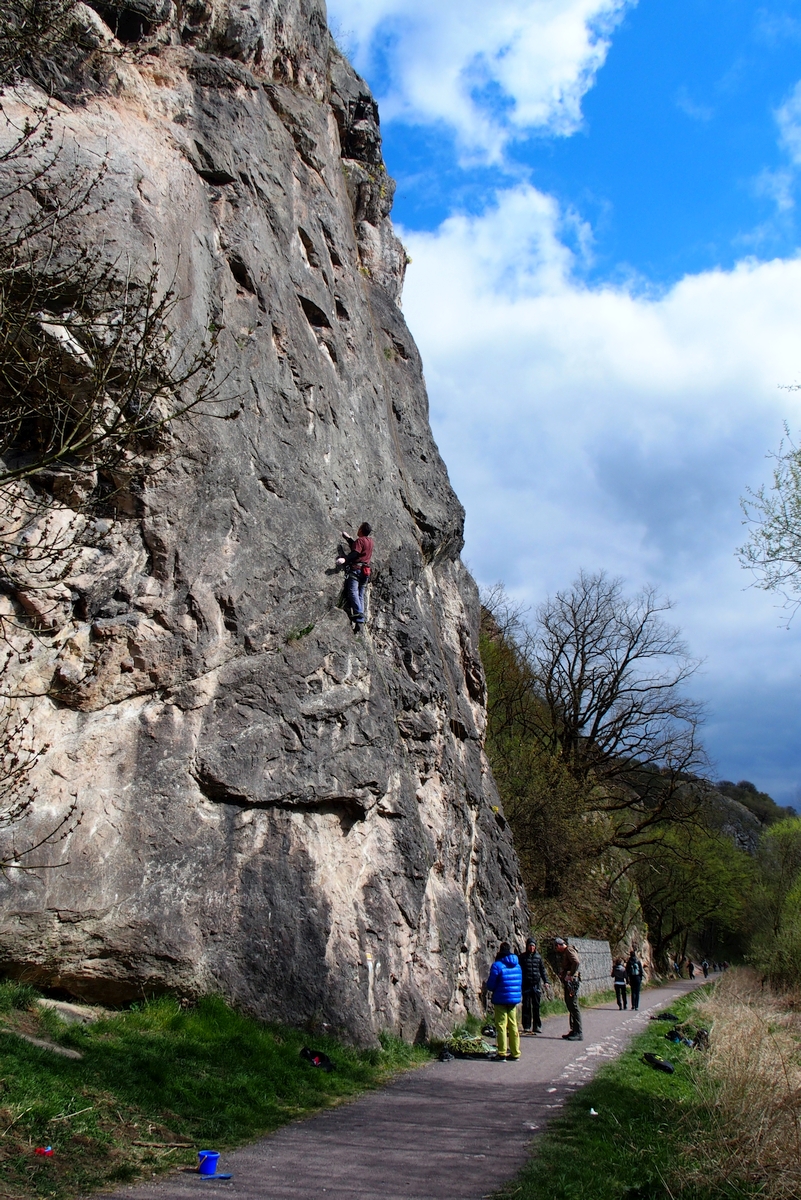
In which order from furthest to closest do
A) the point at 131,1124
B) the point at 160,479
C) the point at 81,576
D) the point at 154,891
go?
1. the point at 160,479
2. the point at 81,576
3. the point at 154,891
4. the point at 131,1124

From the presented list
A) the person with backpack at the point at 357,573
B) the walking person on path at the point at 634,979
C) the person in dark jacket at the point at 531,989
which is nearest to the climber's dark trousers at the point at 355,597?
the person with backpack at the point at 357,573

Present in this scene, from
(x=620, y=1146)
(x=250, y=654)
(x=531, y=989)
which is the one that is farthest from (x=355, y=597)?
(x=531, y=989)

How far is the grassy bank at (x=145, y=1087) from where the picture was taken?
16.6ft

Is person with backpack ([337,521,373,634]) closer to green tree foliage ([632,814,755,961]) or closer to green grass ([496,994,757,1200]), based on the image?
green grass ([496,994,757,1200])

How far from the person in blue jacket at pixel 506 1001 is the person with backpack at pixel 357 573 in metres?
5.11

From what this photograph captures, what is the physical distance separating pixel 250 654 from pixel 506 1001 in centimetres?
568

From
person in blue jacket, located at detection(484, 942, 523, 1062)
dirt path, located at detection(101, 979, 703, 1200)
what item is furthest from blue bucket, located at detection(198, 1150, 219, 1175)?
person in blue jacket, located at detection(484, 942, 523, 1062)

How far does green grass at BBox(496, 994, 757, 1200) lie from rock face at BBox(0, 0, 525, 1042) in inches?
122

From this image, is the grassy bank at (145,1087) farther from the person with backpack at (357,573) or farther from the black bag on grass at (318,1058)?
the person with backpack at (357,573)

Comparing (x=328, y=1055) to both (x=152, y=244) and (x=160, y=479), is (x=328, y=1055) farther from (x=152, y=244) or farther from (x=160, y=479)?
(x=152, y=244)

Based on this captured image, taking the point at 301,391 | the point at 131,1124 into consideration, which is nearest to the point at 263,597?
the point at 301,391

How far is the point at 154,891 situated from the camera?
849cm

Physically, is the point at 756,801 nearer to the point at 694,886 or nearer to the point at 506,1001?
the point at 694,886

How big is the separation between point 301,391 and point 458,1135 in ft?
32.6
